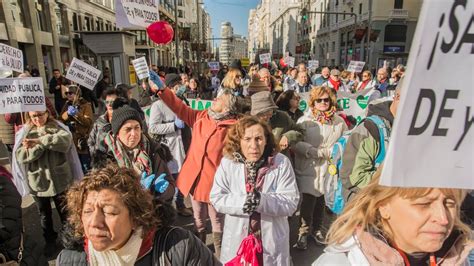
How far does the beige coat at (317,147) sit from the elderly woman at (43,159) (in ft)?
8.16

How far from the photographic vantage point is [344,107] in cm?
663

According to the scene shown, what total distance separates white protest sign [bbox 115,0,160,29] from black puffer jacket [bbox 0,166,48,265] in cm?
336

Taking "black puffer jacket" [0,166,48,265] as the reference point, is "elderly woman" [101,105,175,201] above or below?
above

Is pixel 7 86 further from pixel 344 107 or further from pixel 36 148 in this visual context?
pixel 344 107

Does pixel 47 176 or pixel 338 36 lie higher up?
pixel 338 36

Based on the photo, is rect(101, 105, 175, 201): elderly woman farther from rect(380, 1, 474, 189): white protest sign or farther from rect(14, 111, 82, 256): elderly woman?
rect(380, 1, 474, 189): white protest sign

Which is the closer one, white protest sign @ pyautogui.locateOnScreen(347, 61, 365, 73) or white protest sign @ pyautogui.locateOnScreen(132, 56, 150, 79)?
white protest sign @ pyautogui.locateOnScreen(132, 56, 150, 79)

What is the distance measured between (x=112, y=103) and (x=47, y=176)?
1.08 m

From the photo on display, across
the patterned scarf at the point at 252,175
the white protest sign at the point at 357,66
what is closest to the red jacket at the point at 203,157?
the patterned scarf at the point at 252,175

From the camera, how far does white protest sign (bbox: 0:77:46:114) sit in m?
3.62

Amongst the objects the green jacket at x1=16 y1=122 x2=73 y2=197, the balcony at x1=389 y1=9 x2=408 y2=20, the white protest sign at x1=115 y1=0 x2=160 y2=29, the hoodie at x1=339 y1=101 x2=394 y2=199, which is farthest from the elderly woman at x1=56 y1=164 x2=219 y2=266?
the balcony at x1=389 y1=9 x2=408 y2=20

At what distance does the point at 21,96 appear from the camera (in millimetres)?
3703

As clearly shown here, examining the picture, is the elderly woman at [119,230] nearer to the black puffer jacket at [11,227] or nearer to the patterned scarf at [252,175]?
the black puffer jacket at [11,227]

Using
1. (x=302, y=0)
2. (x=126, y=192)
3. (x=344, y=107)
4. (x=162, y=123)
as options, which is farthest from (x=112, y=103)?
(x=302, y=0)
